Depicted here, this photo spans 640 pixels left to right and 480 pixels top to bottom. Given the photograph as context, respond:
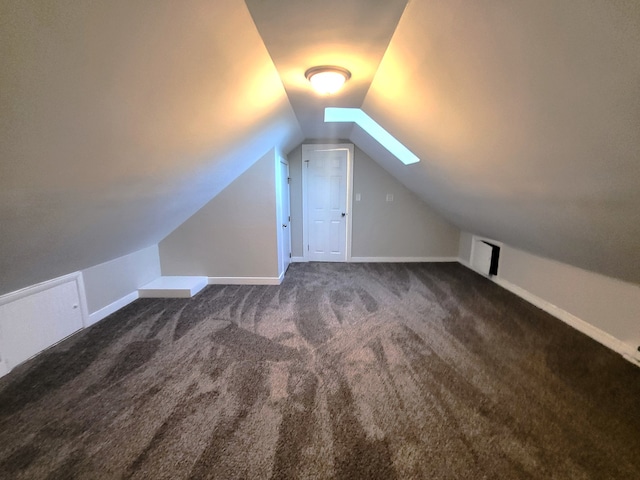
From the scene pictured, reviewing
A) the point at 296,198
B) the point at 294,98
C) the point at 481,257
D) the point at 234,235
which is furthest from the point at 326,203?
the point at 481,257

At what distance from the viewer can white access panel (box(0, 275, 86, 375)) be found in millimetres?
1852

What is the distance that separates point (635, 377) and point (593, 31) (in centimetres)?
235

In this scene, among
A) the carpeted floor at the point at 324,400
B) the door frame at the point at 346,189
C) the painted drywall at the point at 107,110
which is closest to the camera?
the painted drywall at the point at 107,110

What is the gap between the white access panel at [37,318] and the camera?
185cm

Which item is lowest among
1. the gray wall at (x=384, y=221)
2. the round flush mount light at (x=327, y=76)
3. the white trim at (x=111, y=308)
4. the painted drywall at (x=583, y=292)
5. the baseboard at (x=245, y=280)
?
the white trim at (x=111, y=308)

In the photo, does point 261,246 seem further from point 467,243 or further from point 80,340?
point 467,243

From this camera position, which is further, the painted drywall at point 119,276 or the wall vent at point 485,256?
→ the wall vent at point 485,256

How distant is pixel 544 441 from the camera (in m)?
1.30

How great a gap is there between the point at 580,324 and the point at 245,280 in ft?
12.2

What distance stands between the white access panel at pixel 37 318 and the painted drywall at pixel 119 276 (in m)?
0.15

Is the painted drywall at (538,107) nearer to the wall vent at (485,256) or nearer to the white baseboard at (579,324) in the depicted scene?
the white baseboard at (579,324)

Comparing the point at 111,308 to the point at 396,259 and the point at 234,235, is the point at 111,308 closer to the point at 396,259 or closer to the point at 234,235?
the point at 234,235

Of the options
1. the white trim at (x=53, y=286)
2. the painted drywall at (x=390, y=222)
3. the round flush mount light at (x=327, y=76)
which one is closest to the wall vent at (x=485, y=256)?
the painted drywall at (x=390, y=222)

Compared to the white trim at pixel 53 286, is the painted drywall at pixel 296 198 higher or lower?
higher
